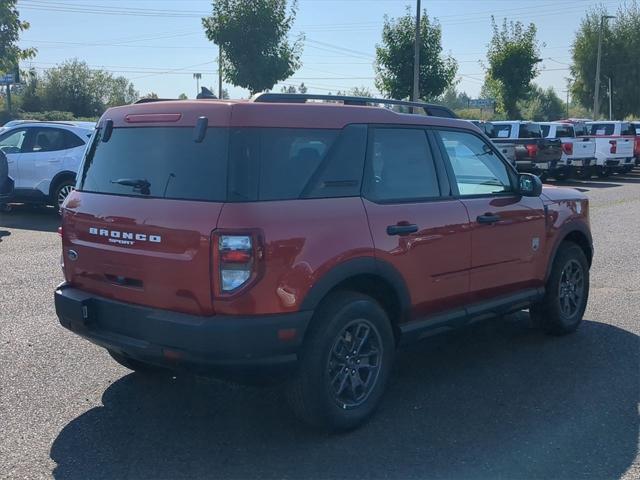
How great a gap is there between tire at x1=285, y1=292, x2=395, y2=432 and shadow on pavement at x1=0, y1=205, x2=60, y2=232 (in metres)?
9.28

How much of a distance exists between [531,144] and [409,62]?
10.5 m

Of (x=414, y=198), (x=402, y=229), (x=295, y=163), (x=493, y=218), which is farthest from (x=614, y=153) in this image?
(x=295, y=163)

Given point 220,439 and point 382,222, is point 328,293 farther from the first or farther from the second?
point 220,439

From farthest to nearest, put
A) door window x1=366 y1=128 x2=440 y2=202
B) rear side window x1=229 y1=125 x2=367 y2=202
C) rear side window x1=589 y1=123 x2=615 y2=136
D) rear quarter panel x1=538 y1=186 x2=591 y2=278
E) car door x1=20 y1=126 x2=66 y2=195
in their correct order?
1. rear side window x1=589 y1=123 x2=615 y2=136
2. car door x1=20 y1=126 x2=66 y2=195
3. rear quarter panel x1=538 y1=186 x2=591 y2=278
4. door window x1=366 y1=128 x2=440 y2=202
5. rear side window x1=229 y1=125 x2=367 y2=202

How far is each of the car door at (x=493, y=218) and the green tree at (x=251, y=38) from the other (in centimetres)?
2342

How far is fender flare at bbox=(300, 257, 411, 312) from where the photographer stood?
13.8 ft

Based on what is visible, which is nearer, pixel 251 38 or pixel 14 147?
pixel 14 147

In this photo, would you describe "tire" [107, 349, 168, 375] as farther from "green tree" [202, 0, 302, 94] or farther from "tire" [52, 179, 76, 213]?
"green tree" [202, 0, 302, 94]

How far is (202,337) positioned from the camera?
155 inches

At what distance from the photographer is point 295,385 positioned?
4301 mm

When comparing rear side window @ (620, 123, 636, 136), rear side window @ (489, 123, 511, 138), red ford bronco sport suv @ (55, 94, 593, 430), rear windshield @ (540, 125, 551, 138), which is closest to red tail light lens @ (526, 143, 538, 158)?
rear side window @ (489, 123, 511, 138)

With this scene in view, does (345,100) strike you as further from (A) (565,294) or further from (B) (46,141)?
(B) (46,141)

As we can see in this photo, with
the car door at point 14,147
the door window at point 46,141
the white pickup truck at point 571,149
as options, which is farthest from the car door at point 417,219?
the white pickup truck at point 571,149

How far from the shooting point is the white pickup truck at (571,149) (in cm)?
2402
